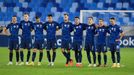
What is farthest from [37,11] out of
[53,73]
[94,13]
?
[53,73]

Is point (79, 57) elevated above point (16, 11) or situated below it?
below

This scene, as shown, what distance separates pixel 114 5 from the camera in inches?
1394

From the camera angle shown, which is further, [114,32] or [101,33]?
[101,33]

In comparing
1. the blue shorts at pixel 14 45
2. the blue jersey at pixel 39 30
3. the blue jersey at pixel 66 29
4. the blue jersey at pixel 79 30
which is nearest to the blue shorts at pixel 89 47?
the blue jersey at pixel 79 30

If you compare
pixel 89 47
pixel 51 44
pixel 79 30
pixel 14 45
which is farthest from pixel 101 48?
pixel 14 45

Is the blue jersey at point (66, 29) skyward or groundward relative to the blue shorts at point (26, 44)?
skyward

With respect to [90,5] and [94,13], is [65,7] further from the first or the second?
[94,13]

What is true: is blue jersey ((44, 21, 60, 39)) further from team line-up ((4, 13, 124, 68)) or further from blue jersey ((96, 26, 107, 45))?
blue jersey ((96, 26, 107, 45))

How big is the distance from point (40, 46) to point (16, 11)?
1890cm

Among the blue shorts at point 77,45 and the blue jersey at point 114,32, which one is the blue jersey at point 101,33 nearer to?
the blue jersey at point 114,32

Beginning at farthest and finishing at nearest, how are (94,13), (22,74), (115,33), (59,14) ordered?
1. (59,14)
2. (94,13)
3. (115,33)
4. (22,74)

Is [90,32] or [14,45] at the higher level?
[90,32]

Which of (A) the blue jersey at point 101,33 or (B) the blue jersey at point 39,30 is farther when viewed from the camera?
(B) the blue jersey at point 39,30

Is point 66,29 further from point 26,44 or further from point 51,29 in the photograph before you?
point 26,44
